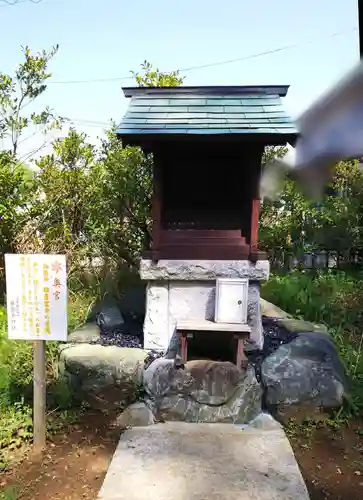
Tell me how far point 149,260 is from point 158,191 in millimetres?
719

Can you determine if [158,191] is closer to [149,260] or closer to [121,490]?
[149,260]

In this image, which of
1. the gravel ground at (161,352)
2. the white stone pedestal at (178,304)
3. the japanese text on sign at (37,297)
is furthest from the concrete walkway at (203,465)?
the japanese text on sign at (37,297)

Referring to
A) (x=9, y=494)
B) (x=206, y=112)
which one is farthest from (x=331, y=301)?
(x=9, y=494)

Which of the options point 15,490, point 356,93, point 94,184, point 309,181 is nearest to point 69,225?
point 94,184

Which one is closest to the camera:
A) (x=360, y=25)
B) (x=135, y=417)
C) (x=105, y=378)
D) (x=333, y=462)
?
(x=360, y=25)

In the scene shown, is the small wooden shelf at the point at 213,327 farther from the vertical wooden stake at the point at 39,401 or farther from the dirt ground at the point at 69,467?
the vertical wooden stake at the point at 39,401

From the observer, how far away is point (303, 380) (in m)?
3.94

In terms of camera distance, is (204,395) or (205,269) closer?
(204,395)

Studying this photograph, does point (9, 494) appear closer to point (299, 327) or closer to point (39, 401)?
point (39, 401)

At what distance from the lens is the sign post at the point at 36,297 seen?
332cm

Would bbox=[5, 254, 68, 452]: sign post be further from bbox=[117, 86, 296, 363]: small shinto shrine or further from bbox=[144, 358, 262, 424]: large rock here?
bbox=[117, 86, 296, 363]: small shinto shrine

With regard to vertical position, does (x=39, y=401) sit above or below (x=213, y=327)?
below

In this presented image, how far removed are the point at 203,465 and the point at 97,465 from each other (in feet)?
2.60

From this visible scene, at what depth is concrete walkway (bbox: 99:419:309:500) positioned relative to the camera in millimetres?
2869
